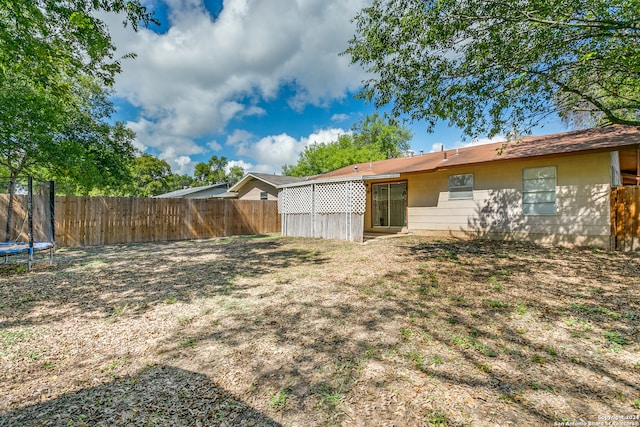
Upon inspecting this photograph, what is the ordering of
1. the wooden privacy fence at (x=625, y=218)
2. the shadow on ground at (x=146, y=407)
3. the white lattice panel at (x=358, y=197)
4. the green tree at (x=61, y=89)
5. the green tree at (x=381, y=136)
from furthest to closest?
the green tree at (x=381, y=136), the white lattice panel at (x=358, y=197), the wooden privacy fence at (x=625, y=218), the green tree at (x=61, y=89), the shadow on ground at (x=146, y=407)

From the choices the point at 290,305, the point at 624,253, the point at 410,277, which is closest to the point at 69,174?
the point at 290,305

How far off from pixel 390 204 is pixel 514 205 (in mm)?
4729

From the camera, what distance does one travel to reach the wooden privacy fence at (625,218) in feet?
22.9

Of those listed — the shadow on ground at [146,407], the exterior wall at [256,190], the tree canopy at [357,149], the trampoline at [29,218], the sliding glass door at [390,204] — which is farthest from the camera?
the tree canopy at [357,149]

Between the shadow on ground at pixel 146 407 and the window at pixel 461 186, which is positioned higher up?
the window at pixel 461 186

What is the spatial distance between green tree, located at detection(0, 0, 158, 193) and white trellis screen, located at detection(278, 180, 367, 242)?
676 centimetres

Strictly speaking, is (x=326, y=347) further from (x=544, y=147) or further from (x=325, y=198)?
(x=544, y=147)

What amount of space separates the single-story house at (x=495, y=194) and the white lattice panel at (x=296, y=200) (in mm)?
41

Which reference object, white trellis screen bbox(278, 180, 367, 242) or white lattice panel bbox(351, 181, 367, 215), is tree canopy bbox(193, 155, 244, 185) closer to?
white trellis screen bbox(278, 180, 367, 242)

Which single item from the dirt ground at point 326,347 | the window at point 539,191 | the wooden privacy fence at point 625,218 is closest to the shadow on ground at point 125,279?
the dirt ground at point 326,347

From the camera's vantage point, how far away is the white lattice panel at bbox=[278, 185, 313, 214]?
449 inches

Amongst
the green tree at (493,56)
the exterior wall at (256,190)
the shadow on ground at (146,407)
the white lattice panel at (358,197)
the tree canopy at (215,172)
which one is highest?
the tree canopy at (215,172)

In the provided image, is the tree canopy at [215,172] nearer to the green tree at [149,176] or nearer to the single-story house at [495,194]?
the green tree at [149,176]

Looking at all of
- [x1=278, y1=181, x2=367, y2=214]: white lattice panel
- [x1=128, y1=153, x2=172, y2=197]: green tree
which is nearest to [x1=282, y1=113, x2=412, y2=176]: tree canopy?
[x1=278, y1=181, x2=367, y2=214]: white lattice panel
